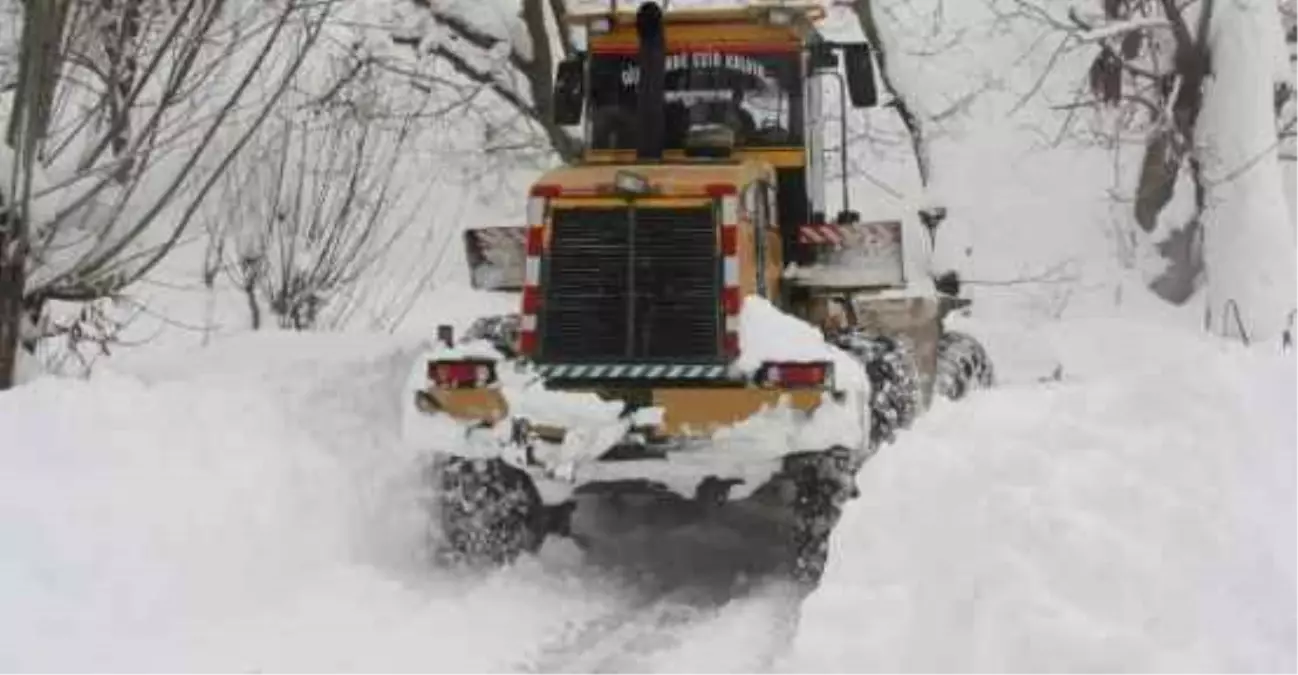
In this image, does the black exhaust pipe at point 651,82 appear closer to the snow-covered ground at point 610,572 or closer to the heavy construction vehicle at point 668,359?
the heavy construction vehicle at point 668,359

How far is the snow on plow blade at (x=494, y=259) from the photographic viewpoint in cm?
1133

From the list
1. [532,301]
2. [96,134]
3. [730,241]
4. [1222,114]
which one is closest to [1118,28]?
Answer: [1222,114]

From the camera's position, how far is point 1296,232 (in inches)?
1196

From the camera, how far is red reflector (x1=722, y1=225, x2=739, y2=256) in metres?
9.31

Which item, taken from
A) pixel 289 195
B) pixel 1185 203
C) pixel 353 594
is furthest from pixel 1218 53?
pixel 353 594

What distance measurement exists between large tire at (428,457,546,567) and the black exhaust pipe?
7.59ft

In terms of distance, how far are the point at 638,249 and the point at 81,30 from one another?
335 centimetres

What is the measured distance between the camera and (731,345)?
9.14 m

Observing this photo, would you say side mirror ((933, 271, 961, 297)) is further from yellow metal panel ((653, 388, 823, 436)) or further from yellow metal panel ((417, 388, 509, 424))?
yellow metal panel ((417, 388, 509, 424))

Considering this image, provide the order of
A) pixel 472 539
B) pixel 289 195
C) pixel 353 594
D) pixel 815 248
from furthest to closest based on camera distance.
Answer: pixel 289 195 < pixel 815 248 < pixel 472 539 < pixel 353 594

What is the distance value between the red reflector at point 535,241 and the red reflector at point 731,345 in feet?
3.57

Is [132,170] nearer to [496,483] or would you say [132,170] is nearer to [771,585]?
[496,483]

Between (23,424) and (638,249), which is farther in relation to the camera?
(638,249)

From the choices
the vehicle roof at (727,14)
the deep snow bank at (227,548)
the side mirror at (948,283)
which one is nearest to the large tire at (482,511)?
the deep snow bank at (227,548)
